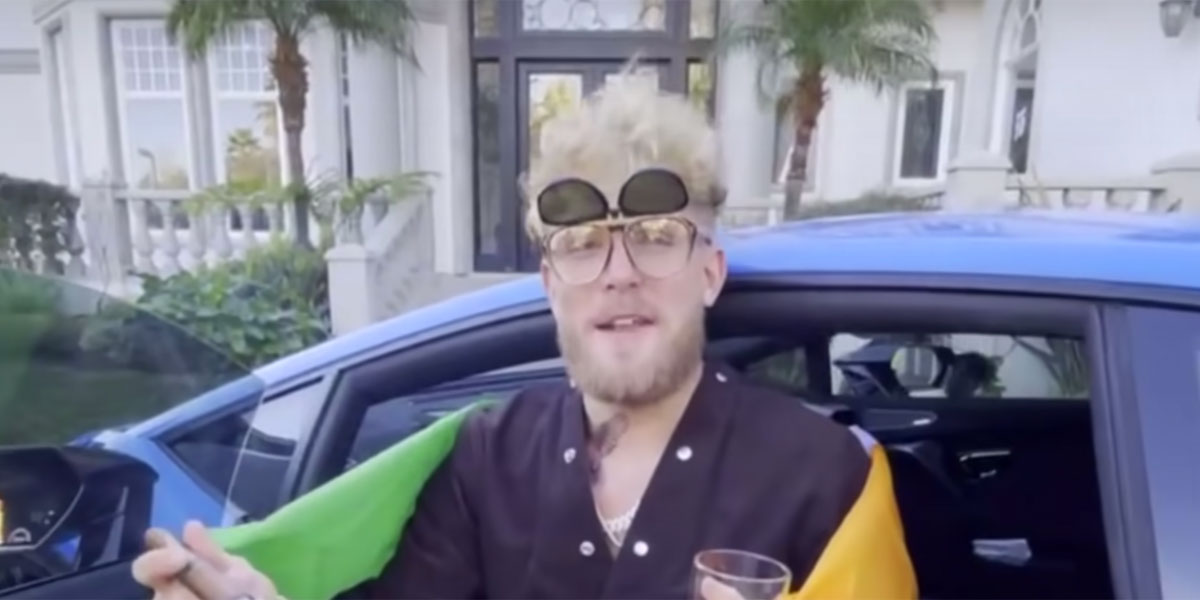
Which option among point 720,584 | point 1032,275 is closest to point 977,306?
point 1032,275

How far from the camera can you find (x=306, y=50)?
9.17 m

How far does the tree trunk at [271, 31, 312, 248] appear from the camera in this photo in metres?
7.24

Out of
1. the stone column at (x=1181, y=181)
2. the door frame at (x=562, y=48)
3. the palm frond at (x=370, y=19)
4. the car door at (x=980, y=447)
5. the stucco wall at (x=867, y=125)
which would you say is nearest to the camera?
the car door at (x=980, y=447)

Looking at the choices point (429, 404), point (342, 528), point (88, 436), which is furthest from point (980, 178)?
point (88, 436)

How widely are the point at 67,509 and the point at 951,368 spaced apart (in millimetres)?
1926

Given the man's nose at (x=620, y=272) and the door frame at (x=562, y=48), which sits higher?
the door frame at (x=562, y=48)

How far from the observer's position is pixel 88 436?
1.38 metres

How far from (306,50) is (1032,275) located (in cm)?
910

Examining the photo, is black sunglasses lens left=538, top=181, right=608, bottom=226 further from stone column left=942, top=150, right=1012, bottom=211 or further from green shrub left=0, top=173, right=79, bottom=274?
green shrub left=0, top=173, right=79, bottom=274

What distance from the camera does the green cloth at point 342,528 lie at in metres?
1.29

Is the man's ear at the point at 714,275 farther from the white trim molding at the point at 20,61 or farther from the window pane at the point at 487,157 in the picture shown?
the white trim molding at the point at 20,61

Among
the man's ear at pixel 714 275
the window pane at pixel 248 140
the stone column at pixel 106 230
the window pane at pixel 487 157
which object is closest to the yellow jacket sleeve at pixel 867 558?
the man's ear at pixel 714 275

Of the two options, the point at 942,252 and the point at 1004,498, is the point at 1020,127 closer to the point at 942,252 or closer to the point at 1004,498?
the point at 1004,498

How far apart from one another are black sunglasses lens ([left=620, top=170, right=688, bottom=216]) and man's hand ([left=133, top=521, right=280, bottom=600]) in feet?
2.45
